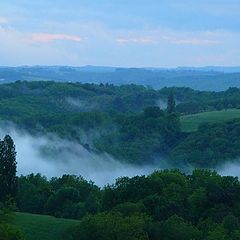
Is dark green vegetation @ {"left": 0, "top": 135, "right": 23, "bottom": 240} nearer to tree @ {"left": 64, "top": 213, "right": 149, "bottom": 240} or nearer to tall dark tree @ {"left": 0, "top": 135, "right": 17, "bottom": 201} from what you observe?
tall dark tree @ {"left": 0, "top": 135, "right": 17, "bottom": 201}

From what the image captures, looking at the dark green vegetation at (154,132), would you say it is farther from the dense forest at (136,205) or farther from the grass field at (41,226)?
the grass field at (41,226)

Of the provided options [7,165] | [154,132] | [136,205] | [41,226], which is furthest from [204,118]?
[41,226]

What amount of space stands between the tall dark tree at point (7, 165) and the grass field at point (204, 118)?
82.5 metres

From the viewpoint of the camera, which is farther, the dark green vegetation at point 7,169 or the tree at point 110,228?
the dark green vegetation at point 7,169

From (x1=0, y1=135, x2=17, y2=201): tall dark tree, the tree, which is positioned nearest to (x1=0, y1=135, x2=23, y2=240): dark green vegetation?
(x1=0, y1=135, x2=17, y2=201): tall dark tree

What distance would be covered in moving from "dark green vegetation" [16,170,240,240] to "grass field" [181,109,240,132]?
240 feet

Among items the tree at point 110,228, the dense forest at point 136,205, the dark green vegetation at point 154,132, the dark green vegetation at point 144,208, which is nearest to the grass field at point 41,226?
the dark green vegetation at point 144,208

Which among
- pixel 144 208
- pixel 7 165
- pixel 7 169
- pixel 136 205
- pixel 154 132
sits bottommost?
pixel 154 132

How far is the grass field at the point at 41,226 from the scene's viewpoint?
38656 mm

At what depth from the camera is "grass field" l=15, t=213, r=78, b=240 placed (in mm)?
38656

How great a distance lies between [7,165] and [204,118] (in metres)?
89.2

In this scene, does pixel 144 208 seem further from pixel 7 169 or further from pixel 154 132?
pixel 154 132

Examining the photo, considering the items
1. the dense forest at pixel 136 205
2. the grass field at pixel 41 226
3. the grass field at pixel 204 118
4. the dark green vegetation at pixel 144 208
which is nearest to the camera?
the dense forest at pixel 136 205

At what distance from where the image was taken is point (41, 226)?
40312 mm
